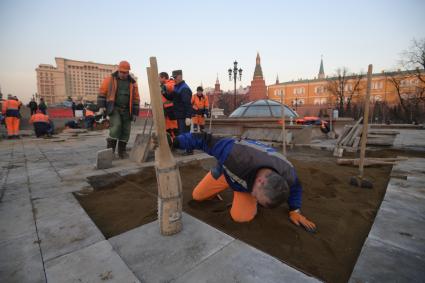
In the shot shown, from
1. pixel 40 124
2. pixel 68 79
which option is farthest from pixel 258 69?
pixel 68 79

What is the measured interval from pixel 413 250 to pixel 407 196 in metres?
1.33

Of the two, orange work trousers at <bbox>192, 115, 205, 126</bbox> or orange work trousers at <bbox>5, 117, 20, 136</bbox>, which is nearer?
orange work trousers at <bbox>192, 115, 205, 126</bbox>

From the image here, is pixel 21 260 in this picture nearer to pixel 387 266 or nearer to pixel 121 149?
pixel 387 266

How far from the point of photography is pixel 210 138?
7.64 ft

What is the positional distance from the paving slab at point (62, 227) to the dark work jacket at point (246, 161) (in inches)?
44.6

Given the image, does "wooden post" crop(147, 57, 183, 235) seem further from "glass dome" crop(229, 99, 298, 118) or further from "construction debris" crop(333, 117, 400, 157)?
"glass dome" crop(229, 99, 298, 118)

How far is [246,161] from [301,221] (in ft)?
2.60

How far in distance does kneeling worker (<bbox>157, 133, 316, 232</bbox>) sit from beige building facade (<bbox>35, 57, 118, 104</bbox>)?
8968 centimetres

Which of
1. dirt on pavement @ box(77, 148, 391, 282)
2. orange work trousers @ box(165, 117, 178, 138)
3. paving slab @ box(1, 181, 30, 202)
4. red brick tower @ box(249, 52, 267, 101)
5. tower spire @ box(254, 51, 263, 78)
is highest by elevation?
tower spire @ box(254, 51, 263, 78)

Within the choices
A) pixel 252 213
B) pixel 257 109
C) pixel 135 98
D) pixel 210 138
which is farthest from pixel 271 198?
pixel 257 109

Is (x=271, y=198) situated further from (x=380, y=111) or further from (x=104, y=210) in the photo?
(x=380, y=111)

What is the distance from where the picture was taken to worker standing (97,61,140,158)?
4.50m

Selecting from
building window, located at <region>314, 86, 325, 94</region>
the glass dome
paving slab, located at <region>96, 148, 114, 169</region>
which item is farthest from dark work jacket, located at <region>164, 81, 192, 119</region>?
building window, located at <region>314, 86, 325, 94</region>

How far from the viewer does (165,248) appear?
1.62 metres
